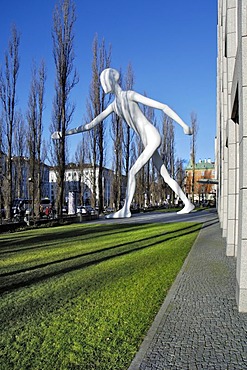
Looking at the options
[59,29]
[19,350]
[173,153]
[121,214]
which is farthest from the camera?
[173,153]

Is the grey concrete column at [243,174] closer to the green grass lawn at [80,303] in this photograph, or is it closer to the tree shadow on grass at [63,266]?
the green grass lawn at [80,303]

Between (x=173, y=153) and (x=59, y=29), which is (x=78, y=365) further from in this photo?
(x=173, y=153)

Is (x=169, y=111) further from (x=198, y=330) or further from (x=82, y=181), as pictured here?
(x=82, y=181)

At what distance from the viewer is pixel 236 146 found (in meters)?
10.4

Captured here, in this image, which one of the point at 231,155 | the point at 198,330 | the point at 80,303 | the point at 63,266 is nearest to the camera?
the point at 198,330

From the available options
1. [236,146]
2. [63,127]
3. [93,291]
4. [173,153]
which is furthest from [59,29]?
[173,153]

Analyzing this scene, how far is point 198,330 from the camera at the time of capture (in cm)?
459

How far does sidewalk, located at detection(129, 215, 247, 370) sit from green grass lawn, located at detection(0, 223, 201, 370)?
0.68 ft

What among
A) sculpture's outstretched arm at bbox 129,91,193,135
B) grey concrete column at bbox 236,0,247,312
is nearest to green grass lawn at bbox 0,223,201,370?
grey concrete column at bbox 236,0,247,312

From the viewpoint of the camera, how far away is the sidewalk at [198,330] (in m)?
3.65

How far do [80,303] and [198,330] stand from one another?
77.8 inches

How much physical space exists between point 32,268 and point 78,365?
5.65m

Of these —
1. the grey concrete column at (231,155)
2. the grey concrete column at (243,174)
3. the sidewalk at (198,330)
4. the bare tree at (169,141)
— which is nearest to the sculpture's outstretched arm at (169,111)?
the grey concrete column at (231,155)

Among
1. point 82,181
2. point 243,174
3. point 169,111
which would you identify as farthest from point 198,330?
point 82,181
